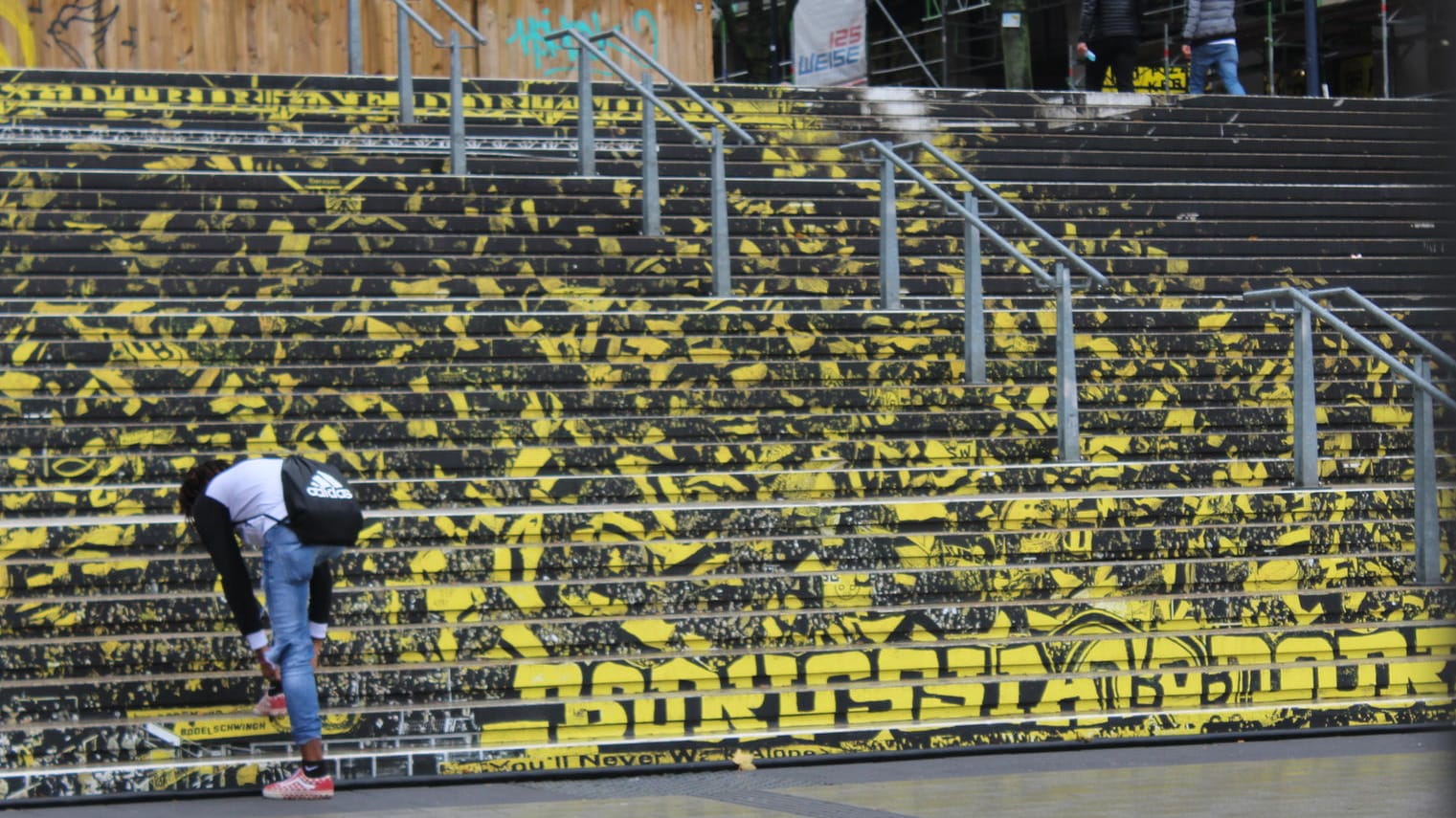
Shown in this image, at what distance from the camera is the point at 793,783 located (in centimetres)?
710

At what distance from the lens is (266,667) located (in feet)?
22.9

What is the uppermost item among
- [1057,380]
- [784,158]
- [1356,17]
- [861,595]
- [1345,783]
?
[1356,17]

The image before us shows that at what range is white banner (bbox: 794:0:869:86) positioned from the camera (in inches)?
1113

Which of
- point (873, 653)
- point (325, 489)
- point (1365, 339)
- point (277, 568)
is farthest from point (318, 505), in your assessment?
point (1365, 339)

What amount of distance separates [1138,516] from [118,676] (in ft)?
14.8

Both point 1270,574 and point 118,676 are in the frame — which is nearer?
point 118,676

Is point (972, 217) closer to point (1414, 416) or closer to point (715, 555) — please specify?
point (1414, 416)

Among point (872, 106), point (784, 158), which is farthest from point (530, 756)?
point (872, 106)

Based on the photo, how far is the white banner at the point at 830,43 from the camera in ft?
92.7

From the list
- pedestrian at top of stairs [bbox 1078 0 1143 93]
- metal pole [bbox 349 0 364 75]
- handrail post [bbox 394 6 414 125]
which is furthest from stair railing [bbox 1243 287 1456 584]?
metal pole [bbox 349 0 364 75]

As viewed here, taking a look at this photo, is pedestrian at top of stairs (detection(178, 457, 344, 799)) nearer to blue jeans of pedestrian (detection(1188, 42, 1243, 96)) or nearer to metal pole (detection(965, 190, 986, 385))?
metal pole (detection(965, 190, 986, 385))

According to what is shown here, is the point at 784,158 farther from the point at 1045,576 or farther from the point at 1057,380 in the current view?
the point at 1045,576

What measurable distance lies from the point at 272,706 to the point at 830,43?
2281 cm

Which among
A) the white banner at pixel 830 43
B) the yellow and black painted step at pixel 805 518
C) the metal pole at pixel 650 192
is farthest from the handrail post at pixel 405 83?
the white banner at pixel 830 43
